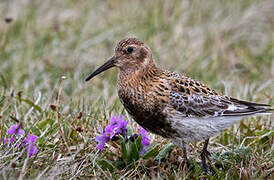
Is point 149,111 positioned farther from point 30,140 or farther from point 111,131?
point 30,140

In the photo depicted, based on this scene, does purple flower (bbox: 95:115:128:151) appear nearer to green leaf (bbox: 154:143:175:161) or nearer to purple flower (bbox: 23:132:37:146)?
green leaf (bbox: 154:143:175:161)

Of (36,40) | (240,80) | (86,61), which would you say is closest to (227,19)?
(240,80)

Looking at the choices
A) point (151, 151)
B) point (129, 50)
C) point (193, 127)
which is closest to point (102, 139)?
point (151, 151)

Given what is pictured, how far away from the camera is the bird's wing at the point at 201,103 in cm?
493

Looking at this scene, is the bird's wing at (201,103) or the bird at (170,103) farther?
the bird's wing at (201,103)

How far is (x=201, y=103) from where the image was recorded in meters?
5.03

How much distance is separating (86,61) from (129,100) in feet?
10.4

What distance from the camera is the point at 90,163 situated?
456cm

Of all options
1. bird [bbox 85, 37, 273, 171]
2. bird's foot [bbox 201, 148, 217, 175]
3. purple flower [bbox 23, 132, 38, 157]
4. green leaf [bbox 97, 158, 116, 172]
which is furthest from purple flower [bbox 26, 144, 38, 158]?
bird's foot [bbox 201, 148, 217, 175]

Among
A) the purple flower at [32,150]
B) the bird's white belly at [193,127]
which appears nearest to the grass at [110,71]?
the purple flower at [32,150]

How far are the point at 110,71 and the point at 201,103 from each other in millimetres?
3043

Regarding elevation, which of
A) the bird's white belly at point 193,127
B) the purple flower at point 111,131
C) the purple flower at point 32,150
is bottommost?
the purple flower at point 32,150

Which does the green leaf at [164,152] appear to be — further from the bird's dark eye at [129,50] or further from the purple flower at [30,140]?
the purple flower at [30,140]

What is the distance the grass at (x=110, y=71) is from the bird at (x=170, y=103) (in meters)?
0.29
